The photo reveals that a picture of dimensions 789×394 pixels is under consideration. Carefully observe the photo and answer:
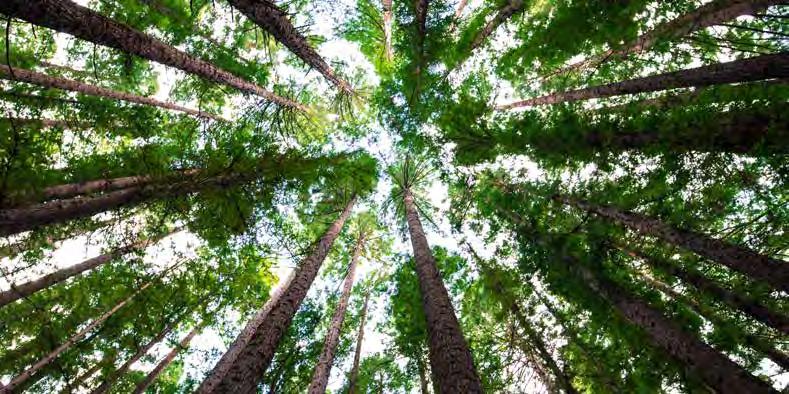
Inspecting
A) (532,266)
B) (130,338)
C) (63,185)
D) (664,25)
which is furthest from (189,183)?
(664,25)

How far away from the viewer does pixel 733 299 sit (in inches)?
253

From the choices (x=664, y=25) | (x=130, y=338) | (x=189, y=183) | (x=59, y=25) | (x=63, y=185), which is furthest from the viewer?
(x=130, y=338)

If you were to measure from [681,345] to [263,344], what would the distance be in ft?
22.0

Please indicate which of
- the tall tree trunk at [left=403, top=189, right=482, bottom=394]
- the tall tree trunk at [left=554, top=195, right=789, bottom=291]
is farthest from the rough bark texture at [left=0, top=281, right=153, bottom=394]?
the tall tree trunk at [left=554, top=195, right=789, bottom=291]

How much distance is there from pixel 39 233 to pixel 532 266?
10.6m

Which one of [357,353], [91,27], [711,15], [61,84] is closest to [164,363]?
[357,353]

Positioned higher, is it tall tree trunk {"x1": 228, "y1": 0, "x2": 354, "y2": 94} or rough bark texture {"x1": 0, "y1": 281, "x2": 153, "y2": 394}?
tall tree trunk {"x1": 228, "y1": 0, "x2": 354, "y2": 94}

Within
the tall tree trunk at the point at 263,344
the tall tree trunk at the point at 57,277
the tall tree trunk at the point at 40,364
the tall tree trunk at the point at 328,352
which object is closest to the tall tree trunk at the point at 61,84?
the tall tree trunk at the point at 57,277

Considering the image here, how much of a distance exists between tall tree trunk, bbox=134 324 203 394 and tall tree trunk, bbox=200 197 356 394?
15.0 ft

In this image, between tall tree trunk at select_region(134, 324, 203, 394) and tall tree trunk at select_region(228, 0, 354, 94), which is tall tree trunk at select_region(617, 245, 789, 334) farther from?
tall tree trunk at select_region(134, 324, 203, 394)

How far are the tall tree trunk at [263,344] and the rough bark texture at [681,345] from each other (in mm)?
5903

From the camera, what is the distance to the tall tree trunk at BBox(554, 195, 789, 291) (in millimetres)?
5211

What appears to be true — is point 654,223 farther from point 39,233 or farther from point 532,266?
point 39,233

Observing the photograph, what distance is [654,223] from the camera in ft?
23.8
